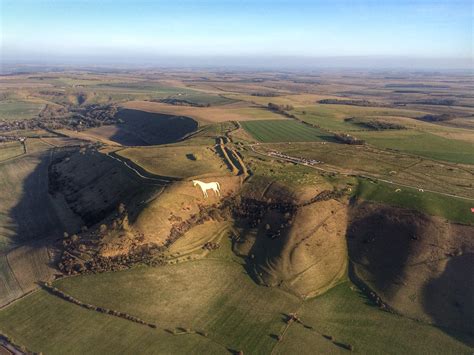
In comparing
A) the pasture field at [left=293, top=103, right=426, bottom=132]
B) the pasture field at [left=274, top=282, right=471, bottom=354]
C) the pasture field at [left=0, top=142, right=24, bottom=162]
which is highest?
the pasture field at [left=293, top=103, right=426, bottom=132]

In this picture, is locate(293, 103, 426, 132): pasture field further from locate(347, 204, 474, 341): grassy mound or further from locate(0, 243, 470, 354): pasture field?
locate(0, 243, 470, 354): pasture field

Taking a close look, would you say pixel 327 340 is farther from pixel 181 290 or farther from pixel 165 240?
pixel 165 240

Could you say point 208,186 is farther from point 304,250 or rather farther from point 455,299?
point 455,299

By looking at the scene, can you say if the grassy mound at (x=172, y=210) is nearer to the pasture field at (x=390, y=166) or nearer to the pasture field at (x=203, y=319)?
the pasture field at (x=203, y=319)

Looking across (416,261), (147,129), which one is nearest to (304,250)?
(416,261)

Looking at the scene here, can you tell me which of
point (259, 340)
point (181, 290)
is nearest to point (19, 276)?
point (181, 290)

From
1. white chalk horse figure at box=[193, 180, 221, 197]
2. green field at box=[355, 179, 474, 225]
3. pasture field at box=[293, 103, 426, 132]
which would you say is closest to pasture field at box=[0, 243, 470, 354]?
white chalk horse figure at box=[193, 180, 221, 197]
